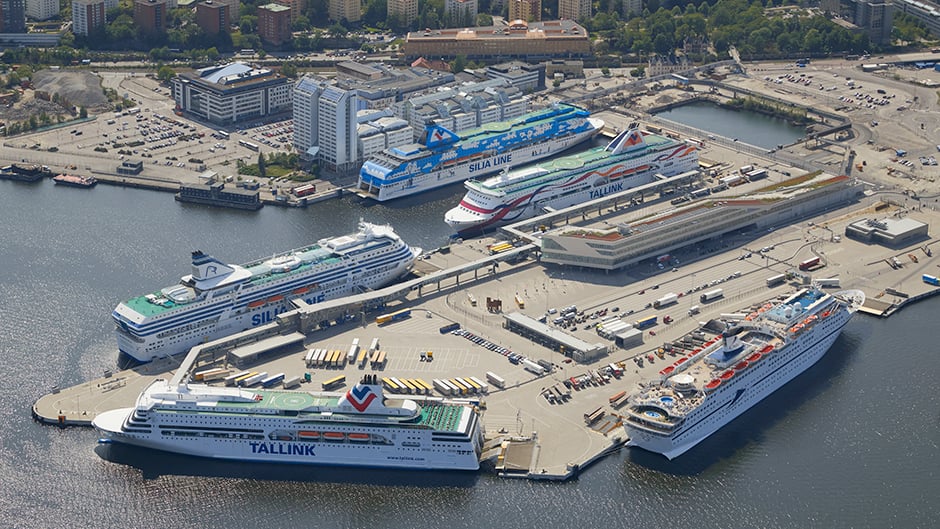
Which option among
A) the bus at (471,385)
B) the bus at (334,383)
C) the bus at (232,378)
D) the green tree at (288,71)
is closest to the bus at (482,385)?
the bus at (471,385)

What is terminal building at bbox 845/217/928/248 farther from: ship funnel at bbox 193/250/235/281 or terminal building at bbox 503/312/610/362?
ship funnel at bbox 193/250/235/281

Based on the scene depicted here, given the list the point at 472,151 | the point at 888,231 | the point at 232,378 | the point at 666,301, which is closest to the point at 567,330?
the point at 666,301

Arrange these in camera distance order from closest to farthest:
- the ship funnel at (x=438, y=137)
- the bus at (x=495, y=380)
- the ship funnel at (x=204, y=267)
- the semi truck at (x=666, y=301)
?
the bus at (x=495, y=380) < the ship funnel at (x=204, y=267) < the semi truck at (x=666, y=301) < the ship funnel at (x=438, y=137)

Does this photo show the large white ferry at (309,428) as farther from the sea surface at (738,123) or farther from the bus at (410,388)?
the sea surface at (738,123)

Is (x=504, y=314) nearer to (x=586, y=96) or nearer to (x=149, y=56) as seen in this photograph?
(x=586, y=96)

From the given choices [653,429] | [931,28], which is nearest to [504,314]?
[653,429]

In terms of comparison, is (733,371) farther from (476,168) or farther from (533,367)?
(476,168)

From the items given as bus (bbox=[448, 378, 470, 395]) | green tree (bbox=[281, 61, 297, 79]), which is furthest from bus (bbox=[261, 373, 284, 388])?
green tree (bbox=[281, 61, 297, 79])
